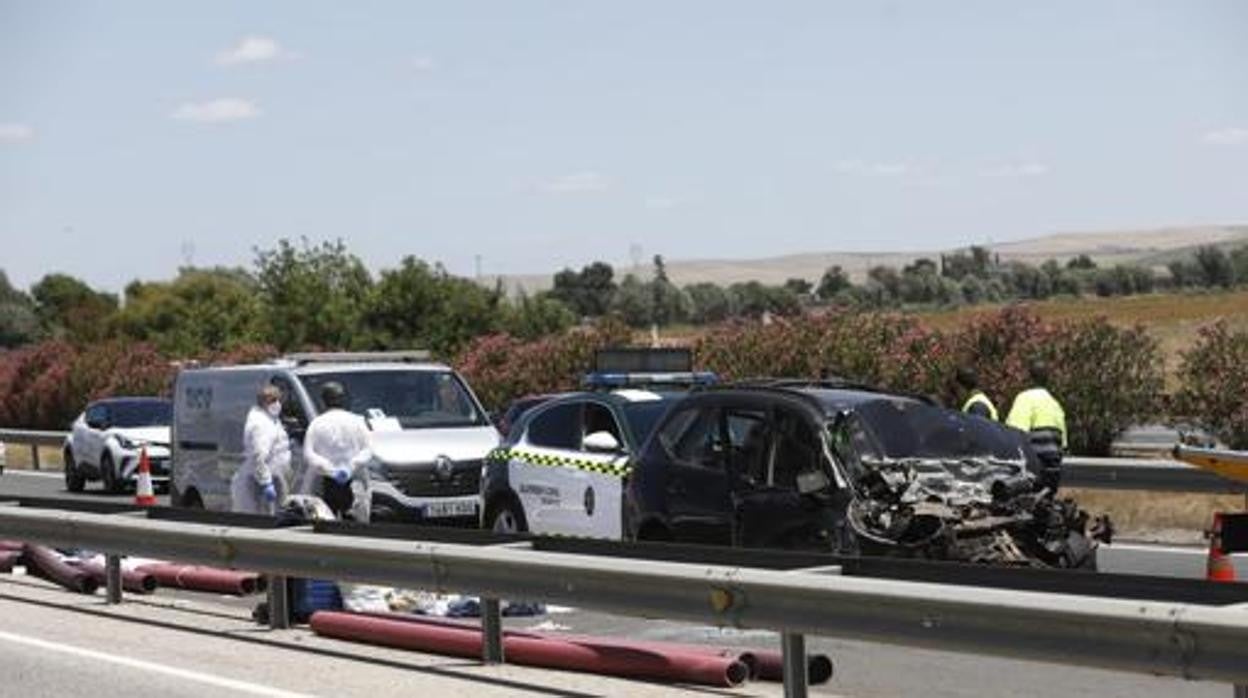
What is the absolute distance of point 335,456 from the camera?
15844 millimetres

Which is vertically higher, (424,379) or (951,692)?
(424,379)

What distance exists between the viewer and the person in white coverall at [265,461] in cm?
1683

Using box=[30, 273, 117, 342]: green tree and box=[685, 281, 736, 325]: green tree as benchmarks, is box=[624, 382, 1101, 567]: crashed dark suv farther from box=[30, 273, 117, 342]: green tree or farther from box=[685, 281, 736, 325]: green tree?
box=[685, 281, 736, 325]: green tree

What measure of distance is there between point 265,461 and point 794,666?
873 centimetres

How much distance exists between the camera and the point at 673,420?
1292 cm

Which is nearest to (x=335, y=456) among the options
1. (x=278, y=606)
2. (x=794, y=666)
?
(x=278, y=606)

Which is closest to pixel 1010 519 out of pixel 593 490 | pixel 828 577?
pixel 828 577

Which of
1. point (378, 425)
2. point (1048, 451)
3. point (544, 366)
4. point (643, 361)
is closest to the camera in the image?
point (1048, 451)

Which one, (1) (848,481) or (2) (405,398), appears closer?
(1) (848,481)

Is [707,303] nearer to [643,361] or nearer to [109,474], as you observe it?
[109,474]

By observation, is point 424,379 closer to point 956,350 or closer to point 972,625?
point 956,350

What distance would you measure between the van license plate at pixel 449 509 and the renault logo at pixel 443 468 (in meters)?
0.25

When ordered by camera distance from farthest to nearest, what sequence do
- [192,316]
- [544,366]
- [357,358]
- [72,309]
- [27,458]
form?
[72,309] < [192,316] < [27,458] < [544,366] < [357,358]

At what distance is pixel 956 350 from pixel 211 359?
2575 cm
